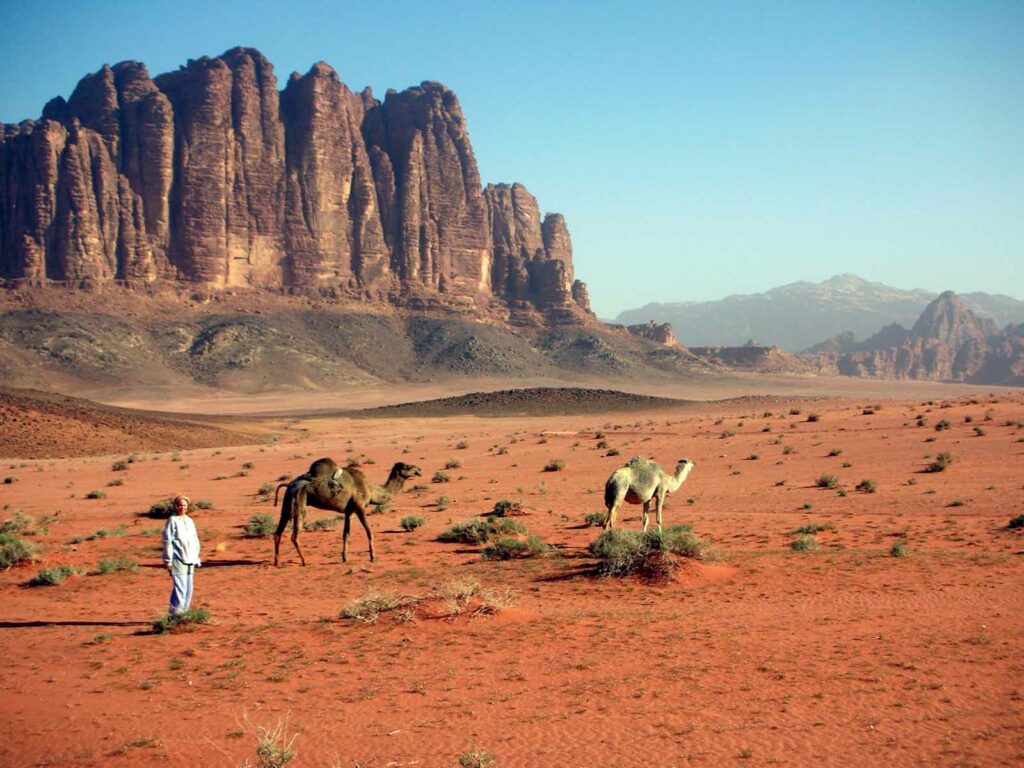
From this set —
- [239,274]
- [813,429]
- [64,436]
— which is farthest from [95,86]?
[813,429]

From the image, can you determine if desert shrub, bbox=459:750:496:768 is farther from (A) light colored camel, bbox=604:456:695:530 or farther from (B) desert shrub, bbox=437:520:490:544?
(B) desert shrub, bbox=437:520:490:544

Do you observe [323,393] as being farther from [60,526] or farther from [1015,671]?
[1015,671]

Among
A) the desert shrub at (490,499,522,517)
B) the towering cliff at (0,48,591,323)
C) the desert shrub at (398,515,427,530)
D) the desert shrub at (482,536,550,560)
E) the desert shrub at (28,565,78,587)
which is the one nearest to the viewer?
the desert shrub at (28,565,78,587)

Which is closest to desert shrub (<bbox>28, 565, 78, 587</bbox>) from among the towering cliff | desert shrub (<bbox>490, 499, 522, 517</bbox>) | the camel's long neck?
desert shrub (<bbox>490, 499, 522, 517</bbox>)

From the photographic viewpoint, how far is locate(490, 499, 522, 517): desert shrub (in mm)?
21891

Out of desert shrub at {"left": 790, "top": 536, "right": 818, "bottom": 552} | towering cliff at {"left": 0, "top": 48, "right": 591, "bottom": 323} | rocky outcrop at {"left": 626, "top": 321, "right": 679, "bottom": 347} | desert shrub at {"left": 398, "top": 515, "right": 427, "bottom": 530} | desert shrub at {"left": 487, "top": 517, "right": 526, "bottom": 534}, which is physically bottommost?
desert shrub at {"left": 398, "top": 515, "right": 427, "bottom": 530}

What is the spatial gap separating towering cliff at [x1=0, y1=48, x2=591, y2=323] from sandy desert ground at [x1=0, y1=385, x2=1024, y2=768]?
117 m

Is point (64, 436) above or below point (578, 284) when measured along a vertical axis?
below

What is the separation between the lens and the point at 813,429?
152 feet

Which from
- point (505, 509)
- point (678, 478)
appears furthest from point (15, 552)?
point (678, 478)

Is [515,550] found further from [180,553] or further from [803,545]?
[180,553]

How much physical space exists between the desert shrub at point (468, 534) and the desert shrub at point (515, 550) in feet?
5.78

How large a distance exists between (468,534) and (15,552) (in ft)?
28.0

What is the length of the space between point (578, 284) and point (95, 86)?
91.2 metres
